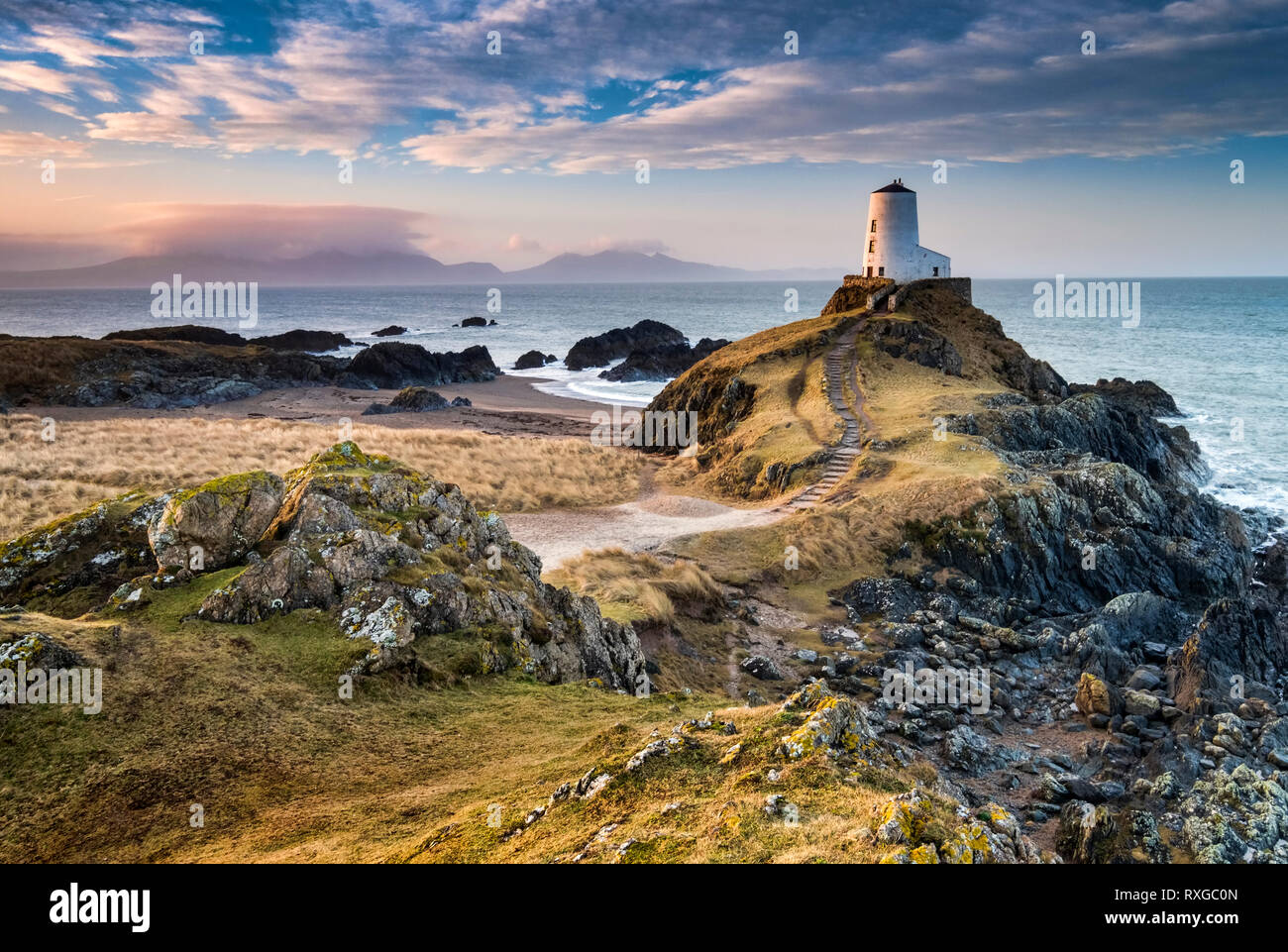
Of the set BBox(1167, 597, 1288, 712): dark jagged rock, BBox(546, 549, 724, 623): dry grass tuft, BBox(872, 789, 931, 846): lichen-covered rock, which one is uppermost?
BBox(872, 789, 931, 846): lichen-covered rock

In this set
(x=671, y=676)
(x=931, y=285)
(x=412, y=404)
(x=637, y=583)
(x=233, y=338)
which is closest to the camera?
(x=671, y=676)

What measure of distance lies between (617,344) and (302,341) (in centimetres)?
4559

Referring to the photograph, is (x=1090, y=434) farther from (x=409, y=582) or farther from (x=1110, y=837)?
(x=409, y=582)

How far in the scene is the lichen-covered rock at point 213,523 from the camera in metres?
13.7

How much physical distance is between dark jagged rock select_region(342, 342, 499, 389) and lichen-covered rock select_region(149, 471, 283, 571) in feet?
227

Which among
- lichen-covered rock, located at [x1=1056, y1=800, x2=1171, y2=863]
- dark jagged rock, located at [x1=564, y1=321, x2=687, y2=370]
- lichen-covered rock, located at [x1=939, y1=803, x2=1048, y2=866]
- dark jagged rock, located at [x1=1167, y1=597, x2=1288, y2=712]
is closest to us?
lichen-covered rock, located at [x1=939, y1=803, x2=1048, y2=866]

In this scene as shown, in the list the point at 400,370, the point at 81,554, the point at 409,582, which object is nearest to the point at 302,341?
the point at 400,370

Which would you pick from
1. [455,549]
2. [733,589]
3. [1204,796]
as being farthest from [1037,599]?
[455,549]

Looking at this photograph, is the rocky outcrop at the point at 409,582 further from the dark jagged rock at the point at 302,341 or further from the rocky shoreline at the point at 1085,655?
the dark jagged rock at the point at 302,341

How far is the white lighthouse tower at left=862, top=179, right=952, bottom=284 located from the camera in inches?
2297

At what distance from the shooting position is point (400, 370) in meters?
83.3

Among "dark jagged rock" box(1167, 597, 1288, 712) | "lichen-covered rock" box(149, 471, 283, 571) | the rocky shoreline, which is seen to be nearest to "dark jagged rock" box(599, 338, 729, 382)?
the rocky shoreline

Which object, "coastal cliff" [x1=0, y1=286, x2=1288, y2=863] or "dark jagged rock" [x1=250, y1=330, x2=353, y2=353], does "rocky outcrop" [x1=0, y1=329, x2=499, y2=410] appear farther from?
"coastal cliff" [x1=0, y1=286, x2=1288, y2=863]

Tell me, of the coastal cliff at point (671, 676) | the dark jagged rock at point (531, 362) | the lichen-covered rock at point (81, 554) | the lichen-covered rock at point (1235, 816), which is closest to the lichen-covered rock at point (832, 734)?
the coastal cliff at point (671, 676)
